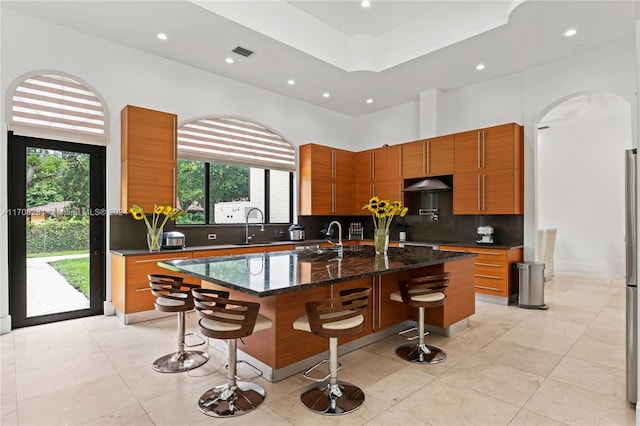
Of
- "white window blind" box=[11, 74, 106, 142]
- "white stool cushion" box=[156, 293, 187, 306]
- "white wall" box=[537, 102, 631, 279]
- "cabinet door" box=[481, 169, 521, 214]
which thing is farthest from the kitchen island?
"white wall" box=[537, 102, 631, 279]

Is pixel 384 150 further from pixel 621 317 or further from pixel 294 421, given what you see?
pixel 294 421

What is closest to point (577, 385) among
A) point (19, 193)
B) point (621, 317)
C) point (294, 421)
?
point (294, 421)

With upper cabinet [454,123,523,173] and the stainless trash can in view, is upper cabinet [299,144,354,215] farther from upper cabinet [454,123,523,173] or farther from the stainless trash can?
the stainless trash can

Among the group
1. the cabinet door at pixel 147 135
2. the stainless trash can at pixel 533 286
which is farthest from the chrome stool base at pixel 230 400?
the stainless trash can at pixel 533 286

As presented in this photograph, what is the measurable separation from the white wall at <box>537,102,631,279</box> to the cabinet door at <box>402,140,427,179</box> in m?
4.13

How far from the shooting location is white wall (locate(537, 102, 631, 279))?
7137 mm

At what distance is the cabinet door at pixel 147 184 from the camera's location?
13.9 ft

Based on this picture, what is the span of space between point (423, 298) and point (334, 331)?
111 centimetres

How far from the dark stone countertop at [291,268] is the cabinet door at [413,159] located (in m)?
2.73

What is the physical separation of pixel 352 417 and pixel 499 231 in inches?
172

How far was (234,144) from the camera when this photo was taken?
563 cm

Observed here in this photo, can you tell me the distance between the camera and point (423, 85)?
5836 millimetres

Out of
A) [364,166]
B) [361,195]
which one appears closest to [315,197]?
[361,195]

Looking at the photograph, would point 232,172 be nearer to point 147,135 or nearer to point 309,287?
point 147,135
